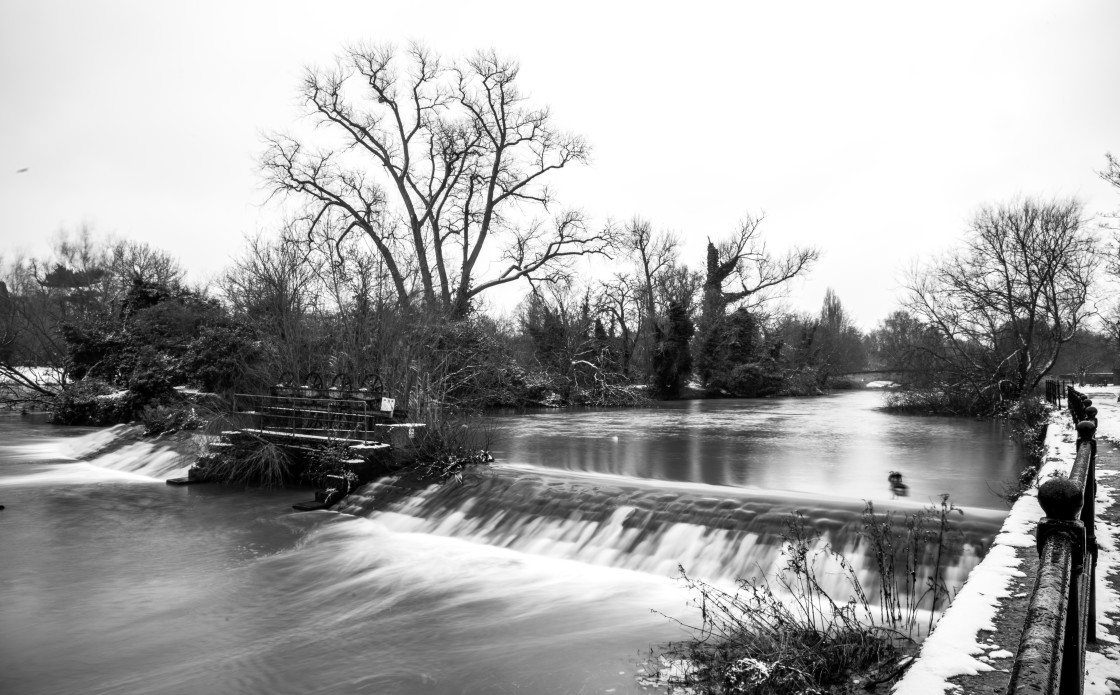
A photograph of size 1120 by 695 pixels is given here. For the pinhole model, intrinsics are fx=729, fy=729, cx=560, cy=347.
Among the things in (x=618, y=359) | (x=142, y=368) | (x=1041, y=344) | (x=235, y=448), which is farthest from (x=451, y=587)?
(x=618, y=359)

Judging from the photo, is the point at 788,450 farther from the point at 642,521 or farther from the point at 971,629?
the point at 971,629

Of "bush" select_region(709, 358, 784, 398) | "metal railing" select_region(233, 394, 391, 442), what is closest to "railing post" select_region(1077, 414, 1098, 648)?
"metal railing" select_region(233, 394, 391, 442)

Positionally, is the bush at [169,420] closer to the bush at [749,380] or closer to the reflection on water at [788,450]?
the reflection on water at [788,450]

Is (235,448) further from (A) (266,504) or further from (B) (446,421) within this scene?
(B) (446,421)

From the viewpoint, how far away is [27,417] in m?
29.9

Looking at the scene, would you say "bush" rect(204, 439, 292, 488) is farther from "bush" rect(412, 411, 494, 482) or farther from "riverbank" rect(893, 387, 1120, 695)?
"riverbank" rect(893, 387, 1120, 695)

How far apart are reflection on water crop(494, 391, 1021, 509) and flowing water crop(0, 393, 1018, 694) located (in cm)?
15

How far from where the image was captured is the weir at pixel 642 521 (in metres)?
8.40

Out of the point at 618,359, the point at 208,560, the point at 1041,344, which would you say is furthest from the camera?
the point at 618,359

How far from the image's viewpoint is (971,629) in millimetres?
3758

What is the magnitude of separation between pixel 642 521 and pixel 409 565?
10.6 feet

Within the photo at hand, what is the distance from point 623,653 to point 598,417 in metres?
22.4

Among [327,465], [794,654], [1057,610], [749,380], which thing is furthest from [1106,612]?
[749,380]

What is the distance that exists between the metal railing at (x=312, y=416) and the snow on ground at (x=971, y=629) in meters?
11.3
